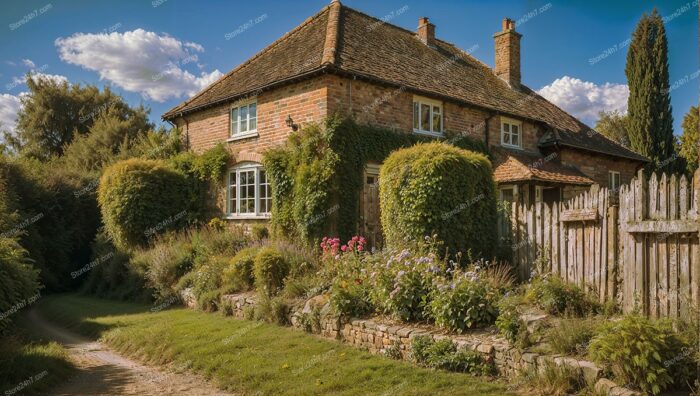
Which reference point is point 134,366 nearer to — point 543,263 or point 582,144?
point 543,263

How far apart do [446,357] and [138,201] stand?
1283 centimetres

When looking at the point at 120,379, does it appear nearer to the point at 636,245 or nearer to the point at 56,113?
the point at 636,245

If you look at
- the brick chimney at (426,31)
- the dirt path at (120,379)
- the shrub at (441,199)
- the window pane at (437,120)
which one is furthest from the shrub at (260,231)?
the brick chimney at (426,31)

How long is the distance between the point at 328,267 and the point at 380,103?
6.69m

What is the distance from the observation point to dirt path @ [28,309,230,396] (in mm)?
6844

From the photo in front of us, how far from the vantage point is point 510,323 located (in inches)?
257

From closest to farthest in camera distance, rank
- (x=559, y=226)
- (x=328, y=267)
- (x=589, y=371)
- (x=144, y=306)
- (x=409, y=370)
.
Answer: (x=589, y=371), (x=409, y=370), (x=559, y=226), (x=328, y=267), (x=144, y=306)

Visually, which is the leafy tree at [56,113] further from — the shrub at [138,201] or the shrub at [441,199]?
the shrub at [441,199]

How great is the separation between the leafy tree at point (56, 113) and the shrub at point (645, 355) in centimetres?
3538

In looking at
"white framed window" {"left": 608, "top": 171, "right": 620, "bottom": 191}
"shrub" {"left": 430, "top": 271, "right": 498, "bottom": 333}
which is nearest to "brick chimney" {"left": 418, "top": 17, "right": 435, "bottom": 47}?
"white framed window" {"left": 608, "top": 171, "right": 620, "bottom": 191}

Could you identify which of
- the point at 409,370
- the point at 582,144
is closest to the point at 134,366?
the point at 409,370

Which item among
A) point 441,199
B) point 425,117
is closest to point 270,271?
point 441,199

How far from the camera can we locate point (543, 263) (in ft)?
31.1

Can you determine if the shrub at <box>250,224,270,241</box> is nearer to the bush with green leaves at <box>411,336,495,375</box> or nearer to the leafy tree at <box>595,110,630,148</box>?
the bush with green leaves at <box>411,336,495,375</box>
